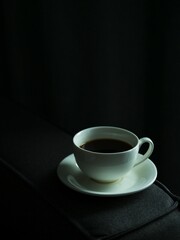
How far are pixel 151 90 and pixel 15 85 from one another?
53 cm

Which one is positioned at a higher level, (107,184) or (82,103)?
(107,184)

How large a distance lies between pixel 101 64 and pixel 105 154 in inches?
20.2

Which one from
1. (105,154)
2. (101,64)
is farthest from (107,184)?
(101,64)

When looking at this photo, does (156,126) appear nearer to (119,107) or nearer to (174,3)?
(119,107)

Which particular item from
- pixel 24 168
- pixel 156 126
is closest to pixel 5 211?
pixel 24 168

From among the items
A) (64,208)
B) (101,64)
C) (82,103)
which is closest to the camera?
(64,208)

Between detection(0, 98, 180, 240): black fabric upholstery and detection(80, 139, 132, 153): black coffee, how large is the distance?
76 mm

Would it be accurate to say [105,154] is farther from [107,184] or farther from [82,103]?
[82,103]

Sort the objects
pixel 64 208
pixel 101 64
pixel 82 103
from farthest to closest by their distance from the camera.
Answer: pixel 82 103, pixel 101 64, pixel 64 208

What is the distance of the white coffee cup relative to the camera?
0.66 metres

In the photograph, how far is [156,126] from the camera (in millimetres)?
1074

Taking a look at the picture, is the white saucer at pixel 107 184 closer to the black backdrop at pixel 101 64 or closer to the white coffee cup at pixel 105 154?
the white coffee cup at pixel 105 154

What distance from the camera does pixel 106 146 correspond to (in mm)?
722

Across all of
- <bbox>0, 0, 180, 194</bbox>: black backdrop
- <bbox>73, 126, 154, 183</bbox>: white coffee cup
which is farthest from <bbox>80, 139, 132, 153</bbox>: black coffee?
<bbox>0, 0, 180, 194</bbox>: black backdrop
